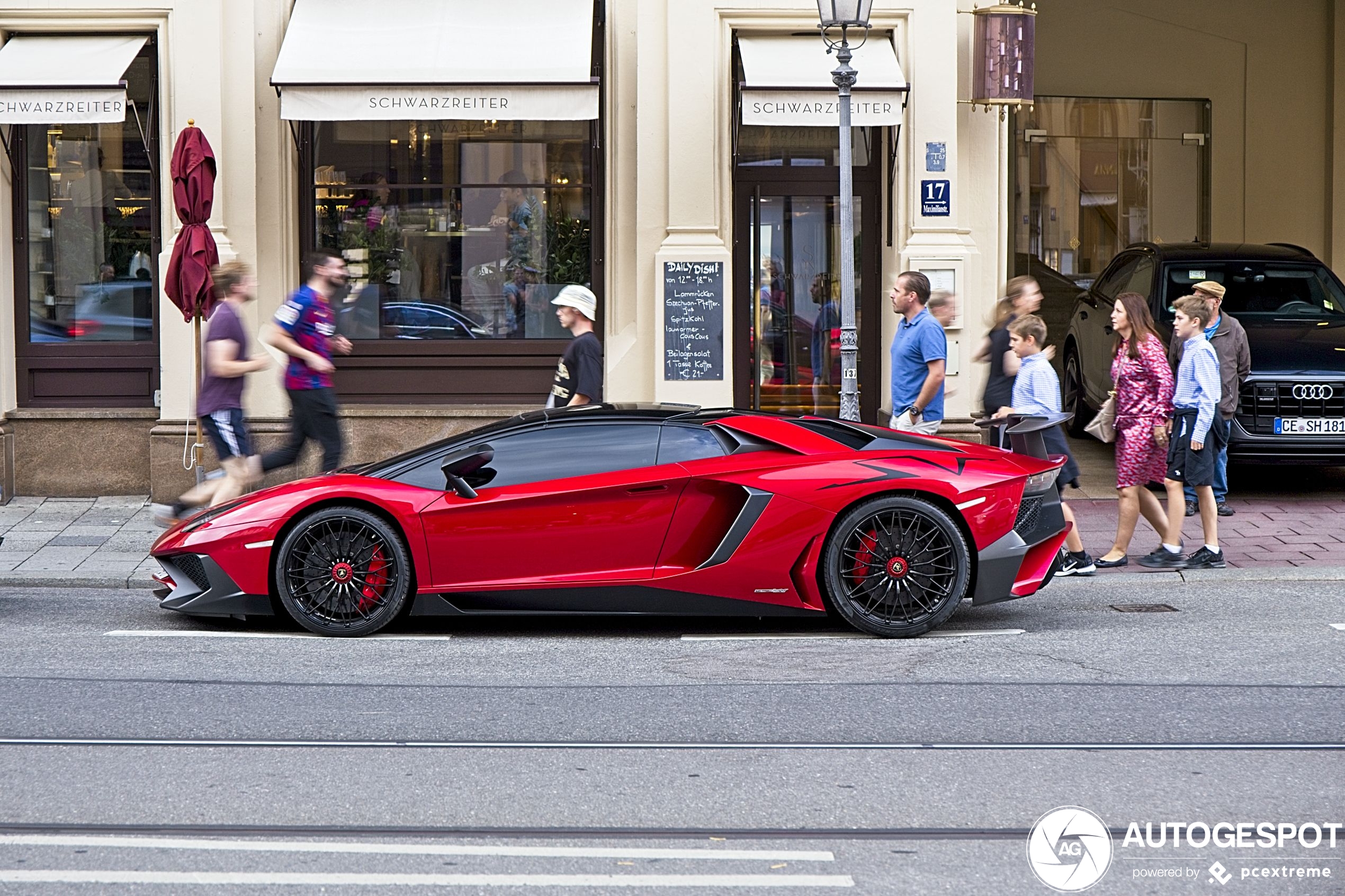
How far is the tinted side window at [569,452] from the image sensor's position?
7.67 metres

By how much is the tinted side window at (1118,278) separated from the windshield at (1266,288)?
804 millimetres

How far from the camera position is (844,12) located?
35.0 ft

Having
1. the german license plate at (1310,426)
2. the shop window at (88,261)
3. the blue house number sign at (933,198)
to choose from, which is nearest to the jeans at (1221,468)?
the german license plate at (1310,426)

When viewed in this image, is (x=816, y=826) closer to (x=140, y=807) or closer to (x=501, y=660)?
(x=140, y=807)

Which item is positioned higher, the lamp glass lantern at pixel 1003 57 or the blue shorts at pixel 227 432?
the lamp glass lantern at pixel 1003 57

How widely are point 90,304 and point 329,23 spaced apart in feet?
10.4

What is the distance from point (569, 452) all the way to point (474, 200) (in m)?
6.54

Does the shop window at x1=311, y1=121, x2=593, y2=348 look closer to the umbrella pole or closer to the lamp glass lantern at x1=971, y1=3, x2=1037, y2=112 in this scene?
the umbrella pole

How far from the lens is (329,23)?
13.1m

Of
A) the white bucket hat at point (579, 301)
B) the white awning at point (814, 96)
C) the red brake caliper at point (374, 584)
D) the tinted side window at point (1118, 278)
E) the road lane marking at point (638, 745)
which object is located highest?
the white awning at point (814, 96)

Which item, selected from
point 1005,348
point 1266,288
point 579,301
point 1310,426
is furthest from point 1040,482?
point 1266,288

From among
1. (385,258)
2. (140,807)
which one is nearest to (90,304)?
(385,258)

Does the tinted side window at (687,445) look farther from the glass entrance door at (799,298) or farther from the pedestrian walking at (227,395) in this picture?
the glass entrance door at (799,298)

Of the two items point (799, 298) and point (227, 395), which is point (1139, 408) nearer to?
point (799, 298)
